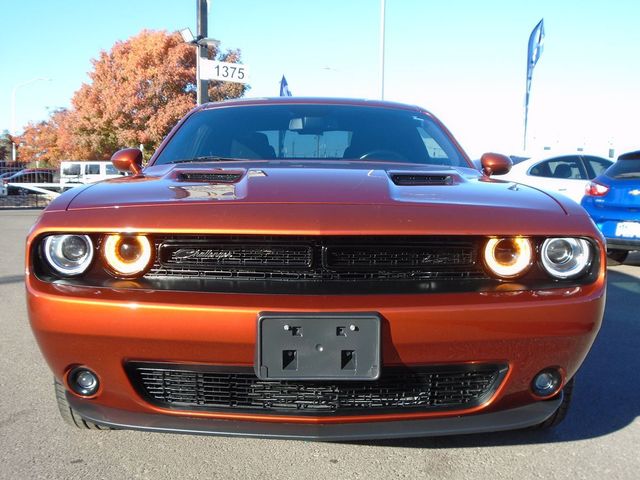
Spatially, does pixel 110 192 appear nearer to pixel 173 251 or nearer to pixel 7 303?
pixel 173 251

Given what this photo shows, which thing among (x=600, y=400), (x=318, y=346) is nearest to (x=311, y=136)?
(x=318, y=346)

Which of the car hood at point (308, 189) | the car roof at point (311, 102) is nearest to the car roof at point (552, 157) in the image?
the car roof at point (311, 102)

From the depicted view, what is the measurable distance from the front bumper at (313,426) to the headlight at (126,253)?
0.48 meters

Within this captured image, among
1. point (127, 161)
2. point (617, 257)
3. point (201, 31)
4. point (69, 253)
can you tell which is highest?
point (201, 31)

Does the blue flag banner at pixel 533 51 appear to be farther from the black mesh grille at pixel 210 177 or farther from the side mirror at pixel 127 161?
the black mesh grille at pixel 210 177

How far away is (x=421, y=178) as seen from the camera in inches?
102

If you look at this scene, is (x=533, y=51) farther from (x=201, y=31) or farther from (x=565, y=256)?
(x=565, y=256)

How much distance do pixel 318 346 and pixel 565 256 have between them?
0.95m

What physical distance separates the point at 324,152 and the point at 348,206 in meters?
1.41

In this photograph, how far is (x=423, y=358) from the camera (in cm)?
198

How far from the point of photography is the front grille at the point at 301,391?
2.05 meters

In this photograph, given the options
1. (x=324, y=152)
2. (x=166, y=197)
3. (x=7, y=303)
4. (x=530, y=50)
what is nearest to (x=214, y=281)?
(x=166, y=197)

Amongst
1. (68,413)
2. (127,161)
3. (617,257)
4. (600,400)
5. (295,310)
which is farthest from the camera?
(617,257)

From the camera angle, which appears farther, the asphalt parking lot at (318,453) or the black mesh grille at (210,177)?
the black mesh grille at (210,177)
